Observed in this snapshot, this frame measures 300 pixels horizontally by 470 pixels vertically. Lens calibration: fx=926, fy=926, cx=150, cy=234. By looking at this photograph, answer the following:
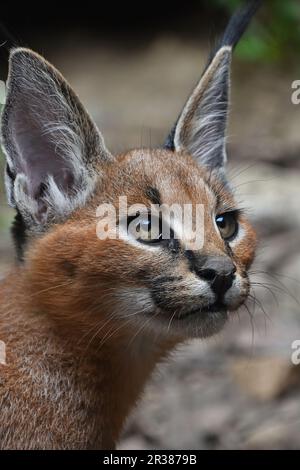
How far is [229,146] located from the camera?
543 inches

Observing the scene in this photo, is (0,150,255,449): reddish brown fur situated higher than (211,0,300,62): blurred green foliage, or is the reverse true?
(211,0,300,62): blurred green foliage

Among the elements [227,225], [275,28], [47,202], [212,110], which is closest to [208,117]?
[212,110]

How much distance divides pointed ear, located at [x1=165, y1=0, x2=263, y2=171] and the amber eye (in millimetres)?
678

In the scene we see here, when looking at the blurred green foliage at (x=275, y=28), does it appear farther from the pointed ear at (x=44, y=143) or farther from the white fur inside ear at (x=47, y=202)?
the white fur inside ear at (x=47, y=202)

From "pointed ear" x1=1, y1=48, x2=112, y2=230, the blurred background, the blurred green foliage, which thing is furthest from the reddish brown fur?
the blurred green foliage

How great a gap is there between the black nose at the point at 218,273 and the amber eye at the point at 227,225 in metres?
0.62

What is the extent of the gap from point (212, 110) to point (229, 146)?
743cm

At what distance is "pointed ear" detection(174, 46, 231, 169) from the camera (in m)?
6.16

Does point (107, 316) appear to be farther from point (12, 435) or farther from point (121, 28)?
point (121, 28)

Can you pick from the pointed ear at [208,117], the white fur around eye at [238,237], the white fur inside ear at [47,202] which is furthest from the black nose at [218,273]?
the pointed ear at [208,117]

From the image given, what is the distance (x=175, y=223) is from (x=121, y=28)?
12581mm

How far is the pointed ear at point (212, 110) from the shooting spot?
242 inches

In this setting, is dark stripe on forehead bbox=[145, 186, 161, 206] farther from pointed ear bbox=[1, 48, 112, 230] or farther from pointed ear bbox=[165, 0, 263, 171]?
pointed ear bbox=[165, 0, 263, 171]

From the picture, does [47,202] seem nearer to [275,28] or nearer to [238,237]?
[238,237]
